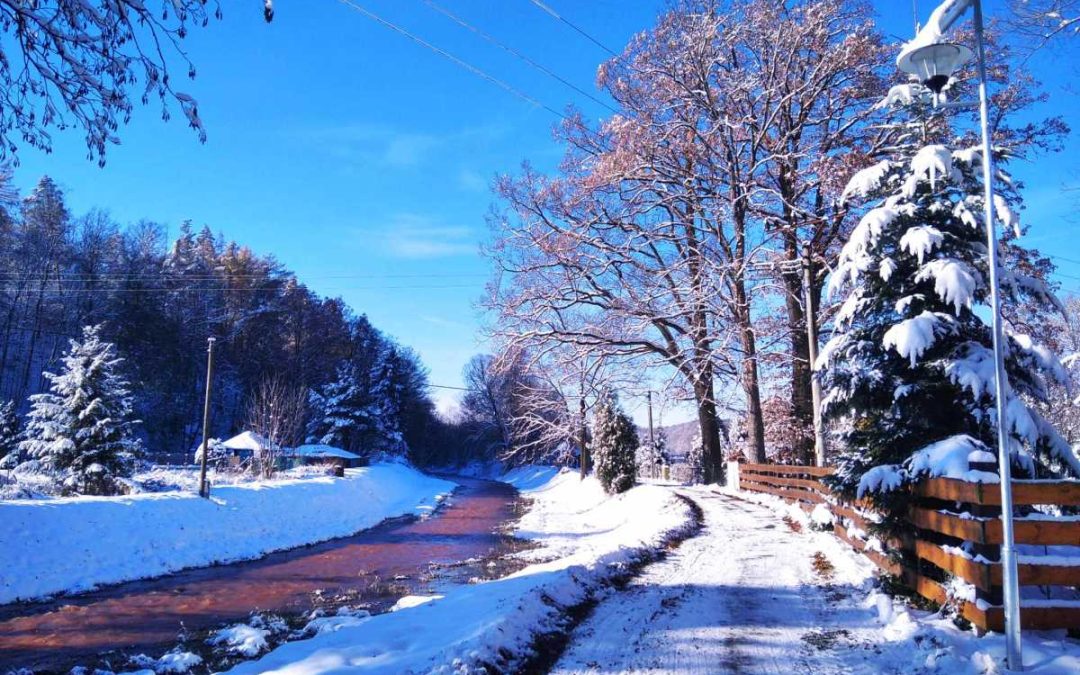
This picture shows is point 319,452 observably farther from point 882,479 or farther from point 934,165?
point 934,165

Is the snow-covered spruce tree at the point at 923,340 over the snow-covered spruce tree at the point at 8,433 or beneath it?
over

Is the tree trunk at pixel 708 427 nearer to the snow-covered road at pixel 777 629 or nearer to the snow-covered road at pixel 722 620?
the snow-covered road at pixel 722 620

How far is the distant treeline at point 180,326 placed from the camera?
4472cm

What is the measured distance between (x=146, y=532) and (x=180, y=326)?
43.8 meters

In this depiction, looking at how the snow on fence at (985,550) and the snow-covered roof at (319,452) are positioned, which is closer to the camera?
the snow on fence at (985,550)

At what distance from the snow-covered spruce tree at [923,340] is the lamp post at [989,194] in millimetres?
1130

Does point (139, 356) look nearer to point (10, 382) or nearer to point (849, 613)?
point (10, 382)

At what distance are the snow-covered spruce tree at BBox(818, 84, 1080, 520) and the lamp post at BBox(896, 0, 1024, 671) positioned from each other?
113cm

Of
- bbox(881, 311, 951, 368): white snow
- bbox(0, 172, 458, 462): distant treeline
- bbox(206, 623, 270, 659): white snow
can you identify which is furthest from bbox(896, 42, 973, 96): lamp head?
bbox(0, 172, 458, 462): distant treeline

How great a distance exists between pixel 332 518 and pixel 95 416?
7.90m

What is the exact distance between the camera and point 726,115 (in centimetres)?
1823

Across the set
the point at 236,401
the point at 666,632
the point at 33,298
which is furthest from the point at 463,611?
the point at 236,401

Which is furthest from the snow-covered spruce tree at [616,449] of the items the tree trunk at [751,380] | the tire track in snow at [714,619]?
the tire track in snow at [714,619]

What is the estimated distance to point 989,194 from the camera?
4781mm
